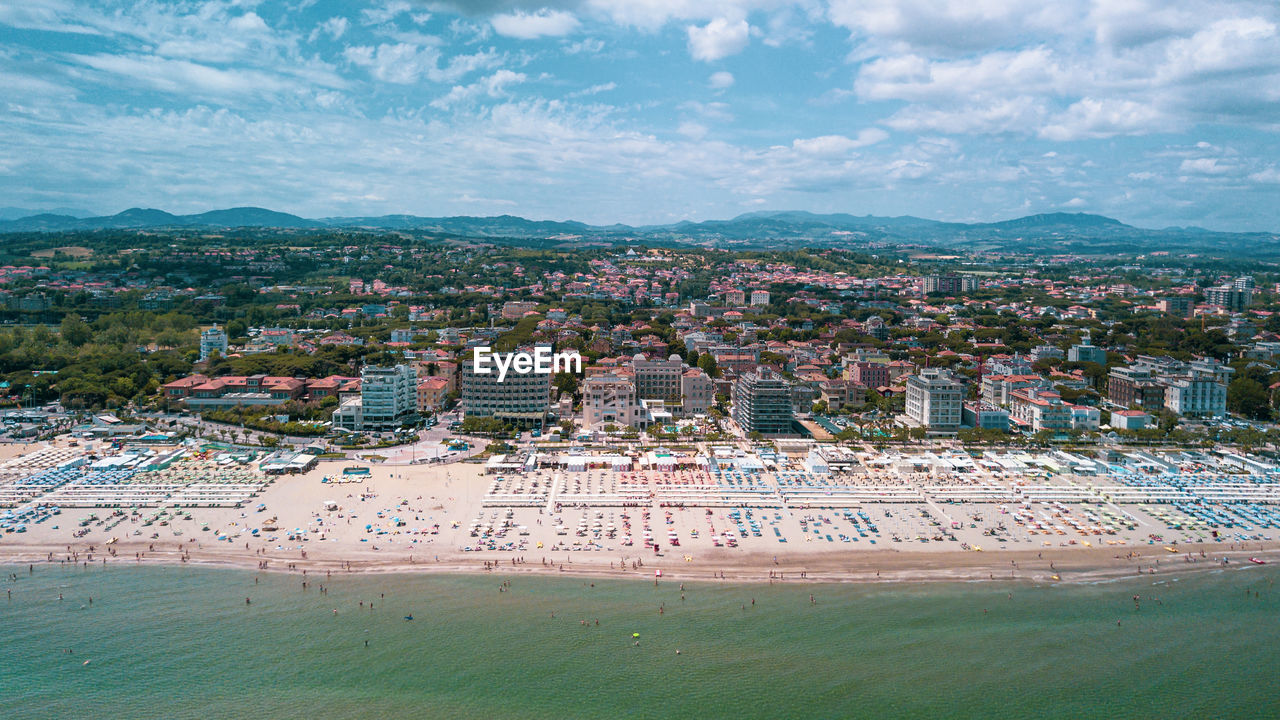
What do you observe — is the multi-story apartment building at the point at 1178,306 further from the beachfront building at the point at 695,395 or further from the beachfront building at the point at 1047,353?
the beachfront building at the point at 695,395

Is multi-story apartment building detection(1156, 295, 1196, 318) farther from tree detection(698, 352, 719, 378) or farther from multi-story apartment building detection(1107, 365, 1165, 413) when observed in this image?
tree detection(698, 352, 719, 378)

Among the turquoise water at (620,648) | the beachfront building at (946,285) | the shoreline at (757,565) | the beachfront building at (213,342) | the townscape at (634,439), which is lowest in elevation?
the turquoise water at (620,648)

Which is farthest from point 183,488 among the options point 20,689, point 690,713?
point 690,713

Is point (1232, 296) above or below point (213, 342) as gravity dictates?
above

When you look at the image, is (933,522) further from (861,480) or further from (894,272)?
(894,272)

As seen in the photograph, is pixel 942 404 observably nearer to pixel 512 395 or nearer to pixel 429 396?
pixel 512 395

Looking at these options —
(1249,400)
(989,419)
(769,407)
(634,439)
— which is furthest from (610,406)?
(1249,400)

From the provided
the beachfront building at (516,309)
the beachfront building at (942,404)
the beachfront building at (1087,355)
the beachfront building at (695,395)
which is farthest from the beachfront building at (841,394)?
the beachfront building at (516,309)

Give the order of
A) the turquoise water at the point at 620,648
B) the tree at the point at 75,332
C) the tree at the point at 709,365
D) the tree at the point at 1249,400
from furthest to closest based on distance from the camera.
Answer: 1. the tree at the point at 75,332
2. the tree at the point at 709,365
3. the tree at the point at 1249,400
4. the turquoise water at the point at 620,648
